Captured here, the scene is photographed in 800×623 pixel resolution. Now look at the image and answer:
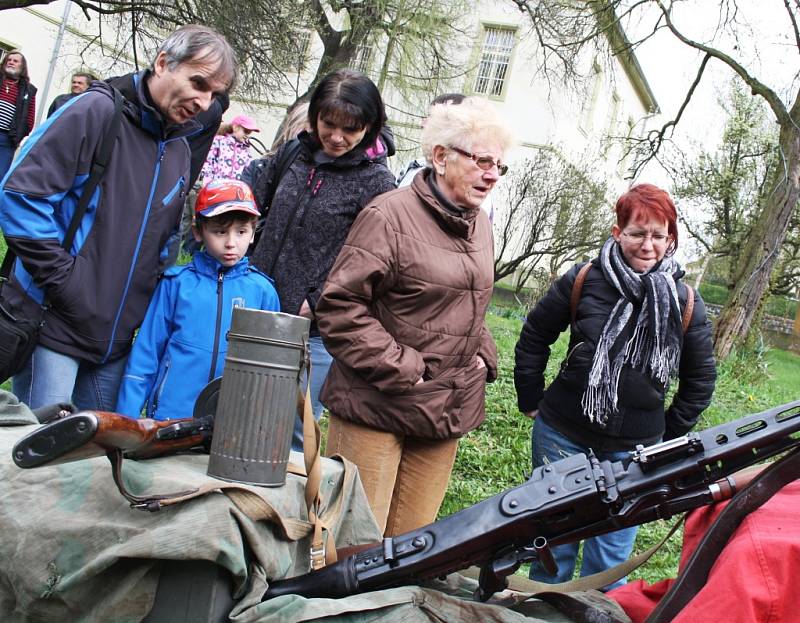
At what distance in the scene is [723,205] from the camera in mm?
A: 22719

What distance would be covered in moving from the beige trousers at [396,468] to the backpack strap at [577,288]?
28.9 inches

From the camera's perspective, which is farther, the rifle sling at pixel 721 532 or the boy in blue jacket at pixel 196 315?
the boy in blue jacket at pixel 196 315

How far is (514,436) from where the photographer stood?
6176 mm

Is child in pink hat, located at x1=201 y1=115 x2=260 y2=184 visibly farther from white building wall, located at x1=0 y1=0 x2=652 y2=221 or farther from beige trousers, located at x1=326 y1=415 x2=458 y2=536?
white building wall, located at x1=0 y1=0 x2=652 y2=221

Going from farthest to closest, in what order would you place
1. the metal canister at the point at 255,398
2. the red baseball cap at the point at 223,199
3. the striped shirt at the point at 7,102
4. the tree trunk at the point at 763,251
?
the tree trunk at the point at 763,251 < the striped shirt at the point at 7,102 < the red baseball cap at the point at 223,199 < the metal canister at the point at 255,398

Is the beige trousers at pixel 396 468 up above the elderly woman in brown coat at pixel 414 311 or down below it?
below

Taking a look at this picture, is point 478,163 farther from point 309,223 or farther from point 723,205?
point 723,205

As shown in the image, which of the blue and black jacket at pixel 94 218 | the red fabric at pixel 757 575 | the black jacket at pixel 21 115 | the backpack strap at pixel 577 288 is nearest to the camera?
the red fabric at pixel 757 575

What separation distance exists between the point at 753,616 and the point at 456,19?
11.4 m

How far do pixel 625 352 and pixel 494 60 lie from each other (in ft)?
71.0

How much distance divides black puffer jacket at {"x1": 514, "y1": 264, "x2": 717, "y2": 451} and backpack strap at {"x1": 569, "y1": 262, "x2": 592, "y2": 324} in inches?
0.6

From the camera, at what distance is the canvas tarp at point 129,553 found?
5.14 feet

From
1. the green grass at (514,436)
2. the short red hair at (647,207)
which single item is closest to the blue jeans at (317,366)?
the green grass at (514,436)

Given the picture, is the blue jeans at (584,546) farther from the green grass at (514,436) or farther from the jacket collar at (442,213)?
the jacket collar at (442,213)
